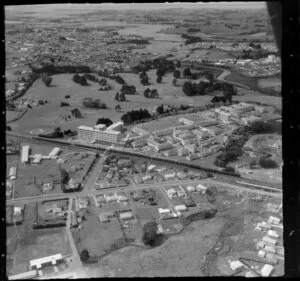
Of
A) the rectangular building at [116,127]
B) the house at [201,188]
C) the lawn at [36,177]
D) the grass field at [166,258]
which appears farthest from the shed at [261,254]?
the rectangular building at [116,127]

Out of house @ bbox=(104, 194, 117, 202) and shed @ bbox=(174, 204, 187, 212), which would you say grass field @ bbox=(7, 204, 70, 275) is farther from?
shed @ bbox=(174, 204, 187, 212)

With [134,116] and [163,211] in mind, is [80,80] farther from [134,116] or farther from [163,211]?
[163,211]

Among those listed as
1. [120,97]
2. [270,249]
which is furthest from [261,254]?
[120,97]

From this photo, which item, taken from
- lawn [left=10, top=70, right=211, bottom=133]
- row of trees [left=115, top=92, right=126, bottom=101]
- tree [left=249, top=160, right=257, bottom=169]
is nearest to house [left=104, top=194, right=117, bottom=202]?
tree [left=249, top=160, right=257, bottom=169]

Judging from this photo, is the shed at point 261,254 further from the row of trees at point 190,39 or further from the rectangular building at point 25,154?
the row of trees at point 190,39

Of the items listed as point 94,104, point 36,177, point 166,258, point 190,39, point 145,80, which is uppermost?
point 190,39

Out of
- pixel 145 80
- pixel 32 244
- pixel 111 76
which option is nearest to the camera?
pixel 32 244
